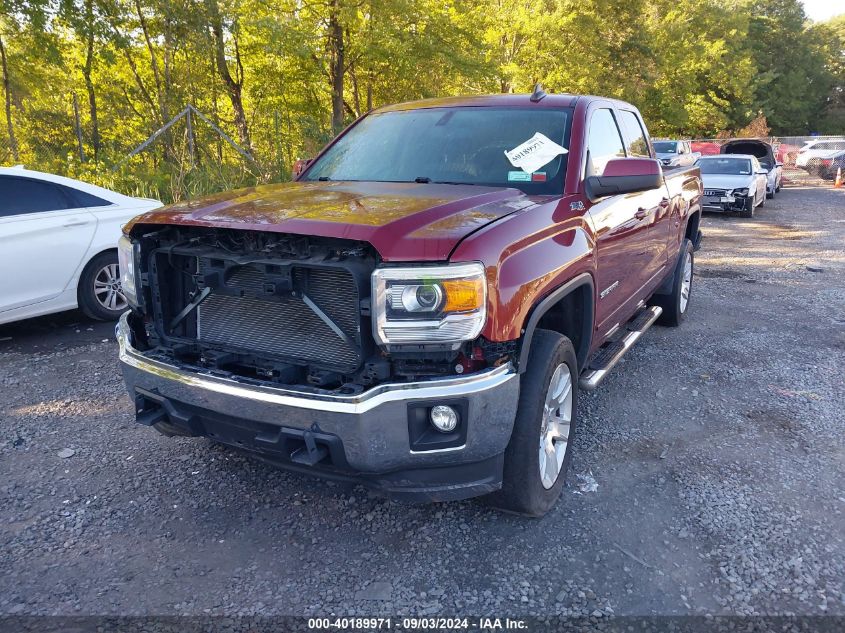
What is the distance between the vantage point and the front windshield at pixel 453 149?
348cm

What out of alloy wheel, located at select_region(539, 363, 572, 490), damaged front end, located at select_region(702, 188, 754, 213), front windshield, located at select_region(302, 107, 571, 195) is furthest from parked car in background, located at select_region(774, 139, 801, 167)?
alloy wheel, located at select_region(539, 363, 572, 490)

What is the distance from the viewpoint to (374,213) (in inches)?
104

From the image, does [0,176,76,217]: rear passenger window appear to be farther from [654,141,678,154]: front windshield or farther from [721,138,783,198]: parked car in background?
[721,138,783,198]: parked car in background

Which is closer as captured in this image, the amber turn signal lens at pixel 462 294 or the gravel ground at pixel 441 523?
the amber turn signal lens at pixel 462 294

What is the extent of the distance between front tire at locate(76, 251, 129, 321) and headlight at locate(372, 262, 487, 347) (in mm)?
4334

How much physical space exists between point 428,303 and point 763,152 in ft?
71.7

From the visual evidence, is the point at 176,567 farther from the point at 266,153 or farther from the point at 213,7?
the point at 213,7

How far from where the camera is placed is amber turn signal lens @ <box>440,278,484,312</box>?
7.67 ft

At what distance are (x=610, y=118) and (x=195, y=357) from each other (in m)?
3.10

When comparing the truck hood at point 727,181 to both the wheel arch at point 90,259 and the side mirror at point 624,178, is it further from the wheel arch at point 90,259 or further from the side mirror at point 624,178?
the wheel arch at point 90,259

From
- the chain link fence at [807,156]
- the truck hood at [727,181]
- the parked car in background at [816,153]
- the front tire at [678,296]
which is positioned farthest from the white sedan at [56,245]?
the parked car in background at [816,153]

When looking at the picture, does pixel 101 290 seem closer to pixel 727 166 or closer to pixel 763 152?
pixel 727 166

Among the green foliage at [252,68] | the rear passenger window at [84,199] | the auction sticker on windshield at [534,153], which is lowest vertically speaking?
the rear passenger window at [84,199]

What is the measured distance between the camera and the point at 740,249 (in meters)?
11.3
